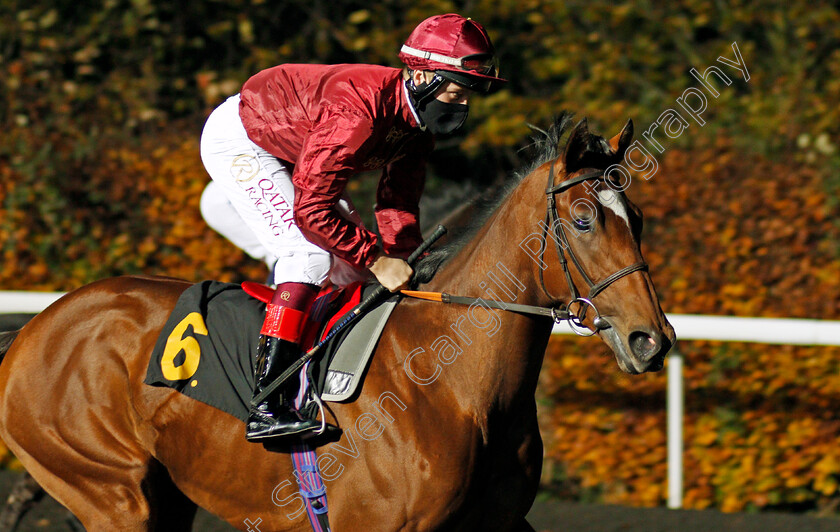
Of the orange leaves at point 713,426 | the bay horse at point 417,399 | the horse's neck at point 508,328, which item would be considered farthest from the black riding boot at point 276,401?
the orange leaves at point 713,426

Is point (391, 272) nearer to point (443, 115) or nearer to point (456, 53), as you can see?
point (443, 115)

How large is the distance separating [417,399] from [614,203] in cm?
76

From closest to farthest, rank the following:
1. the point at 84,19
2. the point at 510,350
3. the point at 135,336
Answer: the point at 510,350
the point at 135,336
the point at 84,19

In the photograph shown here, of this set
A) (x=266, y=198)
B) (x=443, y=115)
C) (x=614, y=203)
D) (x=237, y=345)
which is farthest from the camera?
(x=266, y=198)

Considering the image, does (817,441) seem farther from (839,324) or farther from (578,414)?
(578,414)

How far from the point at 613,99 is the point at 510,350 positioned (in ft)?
20.7

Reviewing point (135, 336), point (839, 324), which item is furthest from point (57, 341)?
point (839, 324)

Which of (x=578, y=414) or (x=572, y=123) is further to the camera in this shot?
(x=578, y=414)

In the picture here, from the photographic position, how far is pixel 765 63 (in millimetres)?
8406

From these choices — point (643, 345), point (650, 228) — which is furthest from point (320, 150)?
point (650, 228)

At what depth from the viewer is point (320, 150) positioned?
2.61 m

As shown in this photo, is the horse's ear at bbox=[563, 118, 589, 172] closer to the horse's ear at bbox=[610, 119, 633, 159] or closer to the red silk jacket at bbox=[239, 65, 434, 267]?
the horse's ear at bbox=[610, 119, 633, 159]

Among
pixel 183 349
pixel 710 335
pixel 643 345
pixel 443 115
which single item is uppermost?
pixel 443 115

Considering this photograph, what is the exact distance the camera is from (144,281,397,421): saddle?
8.79 ft
